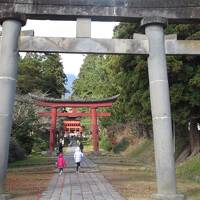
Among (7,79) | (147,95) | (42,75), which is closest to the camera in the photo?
(7,79)

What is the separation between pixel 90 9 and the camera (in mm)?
11641

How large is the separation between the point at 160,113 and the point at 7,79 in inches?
179

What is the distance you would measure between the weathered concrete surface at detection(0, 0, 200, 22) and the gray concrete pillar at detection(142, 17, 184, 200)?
0.38 metres

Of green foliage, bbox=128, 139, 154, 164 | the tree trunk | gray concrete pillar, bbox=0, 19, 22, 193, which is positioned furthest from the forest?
gray concrete pillar, bbox=0, 19, 22, 193

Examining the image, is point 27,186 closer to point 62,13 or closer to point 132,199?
point 132,199

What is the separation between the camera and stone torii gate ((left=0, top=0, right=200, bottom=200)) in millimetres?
11031

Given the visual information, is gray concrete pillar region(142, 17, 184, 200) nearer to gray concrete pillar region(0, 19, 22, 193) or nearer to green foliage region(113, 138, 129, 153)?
gray concrete pillar region(0, 19, 22, 193)

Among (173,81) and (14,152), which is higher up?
(173,81)

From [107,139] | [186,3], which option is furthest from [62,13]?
[107,139]

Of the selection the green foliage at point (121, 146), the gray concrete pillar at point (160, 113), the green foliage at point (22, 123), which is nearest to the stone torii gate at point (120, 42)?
the gray concrete pillar at point (160, 113)

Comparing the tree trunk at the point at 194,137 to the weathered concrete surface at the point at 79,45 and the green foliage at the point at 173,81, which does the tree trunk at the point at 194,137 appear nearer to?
the green foliage at the point at 173,81

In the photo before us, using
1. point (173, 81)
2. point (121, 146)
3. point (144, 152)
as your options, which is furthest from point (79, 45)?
point (121, 146)

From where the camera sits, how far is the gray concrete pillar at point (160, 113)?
10.9 m

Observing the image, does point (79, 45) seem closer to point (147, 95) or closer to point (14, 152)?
point (147, 95)
